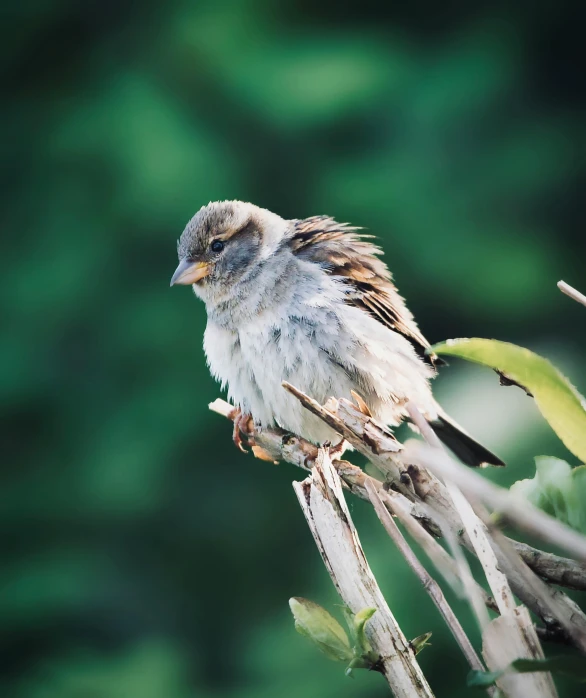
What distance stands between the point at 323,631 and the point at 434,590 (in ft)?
0.31

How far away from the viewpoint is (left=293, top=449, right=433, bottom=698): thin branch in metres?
0.59

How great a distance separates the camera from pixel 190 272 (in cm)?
175

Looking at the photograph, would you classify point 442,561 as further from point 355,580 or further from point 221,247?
point 221,247

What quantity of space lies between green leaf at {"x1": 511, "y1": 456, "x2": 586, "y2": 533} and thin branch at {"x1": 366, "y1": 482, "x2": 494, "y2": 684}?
97 millimetres

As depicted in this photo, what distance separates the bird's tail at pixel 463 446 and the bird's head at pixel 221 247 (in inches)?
21.2

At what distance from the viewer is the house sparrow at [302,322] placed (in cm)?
154

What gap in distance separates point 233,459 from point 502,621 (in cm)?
186

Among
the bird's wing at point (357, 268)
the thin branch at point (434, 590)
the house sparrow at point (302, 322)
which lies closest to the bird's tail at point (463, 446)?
the house sparrow at point (302, 322)

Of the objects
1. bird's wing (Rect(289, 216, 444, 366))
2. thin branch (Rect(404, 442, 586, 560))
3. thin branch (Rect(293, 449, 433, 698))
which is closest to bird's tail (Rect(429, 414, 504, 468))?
bird's wing (Rect(289, 216, 444, 366))

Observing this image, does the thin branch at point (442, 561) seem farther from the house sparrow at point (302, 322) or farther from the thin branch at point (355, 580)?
the house sparrow at point (302, 322)

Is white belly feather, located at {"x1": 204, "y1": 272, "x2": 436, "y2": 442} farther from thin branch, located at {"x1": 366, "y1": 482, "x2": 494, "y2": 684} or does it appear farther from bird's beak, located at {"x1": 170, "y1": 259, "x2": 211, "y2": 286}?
thin branch, located at {"x1": 366, "y1": 482, "x2": 494, "y2": 684}

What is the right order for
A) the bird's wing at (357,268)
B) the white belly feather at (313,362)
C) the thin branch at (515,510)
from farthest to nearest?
the bird's wing at (357,268) → the white belly feather at (313,362) → the thin branch at (515,510)

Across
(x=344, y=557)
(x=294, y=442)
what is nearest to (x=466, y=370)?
(x=294, y=442)

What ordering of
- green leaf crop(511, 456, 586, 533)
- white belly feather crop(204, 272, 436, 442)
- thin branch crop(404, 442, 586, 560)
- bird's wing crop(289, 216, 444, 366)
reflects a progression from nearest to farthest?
thin branch crop(404, 442, 586, 560)
green leaf crop(511, 456, 586, 533)
white belly feather crop(204, 272, 436, 442)
bird's wing crop(289, 216, 444, 366)
